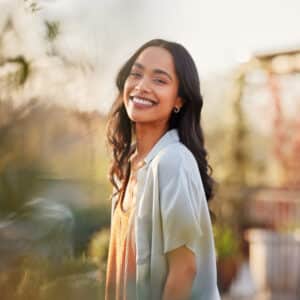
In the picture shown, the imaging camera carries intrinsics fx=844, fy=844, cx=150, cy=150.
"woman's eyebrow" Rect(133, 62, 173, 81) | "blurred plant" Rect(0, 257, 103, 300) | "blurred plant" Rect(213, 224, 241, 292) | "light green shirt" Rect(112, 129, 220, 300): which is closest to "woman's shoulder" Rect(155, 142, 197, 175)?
"light green shirt" Rect(112, 129, 220, 300)

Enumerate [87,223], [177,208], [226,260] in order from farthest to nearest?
[226,260] → [87,223] → [177,208]

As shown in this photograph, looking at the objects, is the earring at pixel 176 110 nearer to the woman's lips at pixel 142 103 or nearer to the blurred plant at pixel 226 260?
the woman's lips at pixel 142 103

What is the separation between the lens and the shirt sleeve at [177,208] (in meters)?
1.23

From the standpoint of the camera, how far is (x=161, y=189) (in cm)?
124

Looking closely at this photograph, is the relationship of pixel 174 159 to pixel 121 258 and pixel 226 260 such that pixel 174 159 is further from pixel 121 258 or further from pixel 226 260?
pixel 226 260

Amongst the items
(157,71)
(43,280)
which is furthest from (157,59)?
(43,280)

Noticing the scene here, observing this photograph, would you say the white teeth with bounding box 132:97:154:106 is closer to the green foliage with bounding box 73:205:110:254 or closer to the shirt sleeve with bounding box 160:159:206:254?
the shirt sleeve with bounding box 160:159:206:254

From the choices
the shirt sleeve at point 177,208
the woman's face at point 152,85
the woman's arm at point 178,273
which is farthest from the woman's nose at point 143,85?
the woman's arm at point 178,273

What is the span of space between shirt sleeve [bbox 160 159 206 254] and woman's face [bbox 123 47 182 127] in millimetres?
93

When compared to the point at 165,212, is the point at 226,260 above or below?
below

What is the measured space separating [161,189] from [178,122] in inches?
5.0

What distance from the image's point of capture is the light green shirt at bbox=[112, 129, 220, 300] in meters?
1.23

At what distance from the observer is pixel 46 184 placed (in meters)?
1.24

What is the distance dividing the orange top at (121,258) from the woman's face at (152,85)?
0.15 meters
